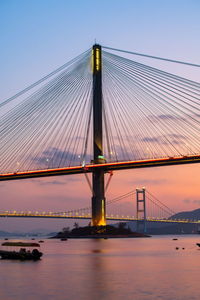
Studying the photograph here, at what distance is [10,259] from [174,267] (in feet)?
42.5

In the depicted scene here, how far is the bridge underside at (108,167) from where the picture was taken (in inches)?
2532

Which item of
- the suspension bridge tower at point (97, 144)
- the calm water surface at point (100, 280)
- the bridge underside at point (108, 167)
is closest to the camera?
the calm water surface at point (100, 280)

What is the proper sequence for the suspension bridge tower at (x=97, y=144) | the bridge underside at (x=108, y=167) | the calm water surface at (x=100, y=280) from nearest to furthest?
the calm water surface at (x=100, y=280)
the bridge underside at (x=108, y=167)
the suspension bridge tower at (x=97, y=144)

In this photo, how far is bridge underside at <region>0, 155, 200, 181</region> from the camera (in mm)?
64325

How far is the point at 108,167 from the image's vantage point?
2778 inches

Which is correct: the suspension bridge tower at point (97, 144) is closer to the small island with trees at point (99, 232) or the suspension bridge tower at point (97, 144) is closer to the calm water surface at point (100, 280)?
the small island with trees at point (99, 232)

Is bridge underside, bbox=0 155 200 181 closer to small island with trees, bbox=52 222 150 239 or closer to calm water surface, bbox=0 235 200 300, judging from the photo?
→ small island with trees, bbox=52 222 150 239

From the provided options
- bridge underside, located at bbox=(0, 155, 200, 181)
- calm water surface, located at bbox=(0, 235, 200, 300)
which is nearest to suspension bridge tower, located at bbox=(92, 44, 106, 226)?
bridge underside, located at bbox=(0, 155, 200, 181)

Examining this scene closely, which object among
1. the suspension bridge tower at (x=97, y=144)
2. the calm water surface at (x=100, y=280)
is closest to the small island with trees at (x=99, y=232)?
the suspension bridge tower at (x=97, y=144)

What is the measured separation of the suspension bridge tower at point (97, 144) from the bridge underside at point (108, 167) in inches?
46.6

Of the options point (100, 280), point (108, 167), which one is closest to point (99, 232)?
point (108, 167)

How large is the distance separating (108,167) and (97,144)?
4594 mm

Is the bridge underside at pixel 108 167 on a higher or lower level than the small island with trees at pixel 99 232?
higher

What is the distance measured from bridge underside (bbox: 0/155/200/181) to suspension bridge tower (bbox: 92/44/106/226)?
3.88 feet
